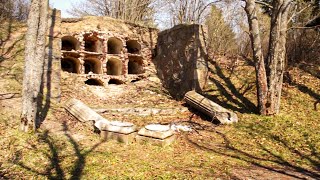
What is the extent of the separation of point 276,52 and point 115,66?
815 centimetres

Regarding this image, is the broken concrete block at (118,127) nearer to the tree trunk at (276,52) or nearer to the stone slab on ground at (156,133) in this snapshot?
the stone slab on ground at (156,133)

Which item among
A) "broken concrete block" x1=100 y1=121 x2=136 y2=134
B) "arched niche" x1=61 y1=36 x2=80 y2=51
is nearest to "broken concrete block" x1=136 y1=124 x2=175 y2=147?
"broken concrete block" x1=100 y1=121 x2=136 y2=134

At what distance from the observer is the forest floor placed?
491 centimetres

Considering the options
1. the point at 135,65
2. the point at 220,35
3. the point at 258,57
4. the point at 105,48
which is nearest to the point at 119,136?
the point at 258,57

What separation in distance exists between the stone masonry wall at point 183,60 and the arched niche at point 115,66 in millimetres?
1970

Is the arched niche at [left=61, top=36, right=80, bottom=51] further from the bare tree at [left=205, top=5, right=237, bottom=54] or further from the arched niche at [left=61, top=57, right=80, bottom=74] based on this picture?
the bare tree at [left=205, top=5, right=237, bottom=54]

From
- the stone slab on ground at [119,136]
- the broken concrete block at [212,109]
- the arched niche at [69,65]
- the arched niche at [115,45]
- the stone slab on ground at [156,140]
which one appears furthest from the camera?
→ the arched niche at [115,45]

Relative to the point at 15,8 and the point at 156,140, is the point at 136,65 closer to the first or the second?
the point at 156,140

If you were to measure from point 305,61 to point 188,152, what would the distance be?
8.47 metres

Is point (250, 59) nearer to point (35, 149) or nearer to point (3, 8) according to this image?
point (35, 149)

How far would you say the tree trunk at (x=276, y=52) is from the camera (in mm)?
8148

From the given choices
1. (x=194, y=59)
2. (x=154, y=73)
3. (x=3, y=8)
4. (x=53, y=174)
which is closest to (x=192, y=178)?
(x=53, y=174)

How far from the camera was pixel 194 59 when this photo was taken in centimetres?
1081

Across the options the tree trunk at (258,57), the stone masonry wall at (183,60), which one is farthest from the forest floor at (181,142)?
the stone masonry wall at (183,60)
